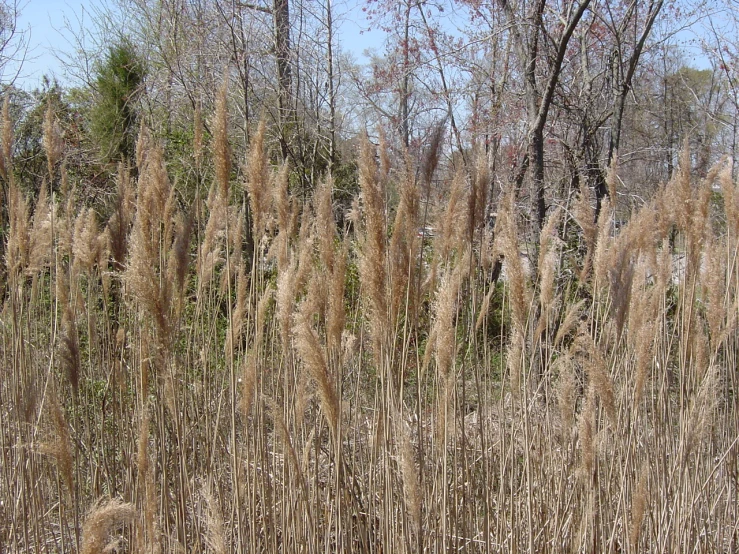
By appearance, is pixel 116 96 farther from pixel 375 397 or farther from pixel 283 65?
pixel 375 397

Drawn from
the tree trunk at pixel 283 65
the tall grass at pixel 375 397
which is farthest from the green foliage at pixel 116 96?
the tall grass at pixel 375 397

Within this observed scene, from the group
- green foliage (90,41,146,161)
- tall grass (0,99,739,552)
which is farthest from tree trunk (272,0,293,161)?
tall grass (0,99,739,552)

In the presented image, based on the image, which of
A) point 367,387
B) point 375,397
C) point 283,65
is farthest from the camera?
point 283,65

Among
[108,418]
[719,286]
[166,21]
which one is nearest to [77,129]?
[166,21]

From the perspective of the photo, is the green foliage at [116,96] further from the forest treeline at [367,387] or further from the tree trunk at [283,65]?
the forest treeline at [367,387]

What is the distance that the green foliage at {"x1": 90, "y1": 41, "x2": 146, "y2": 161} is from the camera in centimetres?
837

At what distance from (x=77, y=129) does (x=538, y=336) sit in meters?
9.03

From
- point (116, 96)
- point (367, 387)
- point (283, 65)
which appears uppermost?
point (116, 96)

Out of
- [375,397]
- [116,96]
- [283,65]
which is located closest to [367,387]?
[375,397]

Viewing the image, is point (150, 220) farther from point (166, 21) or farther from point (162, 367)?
point (166, 21)

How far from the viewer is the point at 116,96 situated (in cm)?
867

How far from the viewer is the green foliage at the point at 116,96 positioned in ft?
27.5

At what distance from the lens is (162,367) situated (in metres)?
1.54

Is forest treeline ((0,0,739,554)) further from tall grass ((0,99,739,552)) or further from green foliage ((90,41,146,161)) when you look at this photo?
green foliage ((90,41,146,161))
